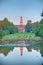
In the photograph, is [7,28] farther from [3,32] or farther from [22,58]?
[22,58]

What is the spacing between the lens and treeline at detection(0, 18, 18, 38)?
4013 mm

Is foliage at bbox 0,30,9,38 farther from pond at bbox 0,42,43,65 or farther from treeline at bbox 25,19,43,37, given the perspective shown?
treeline at bbox 25,19,43,37

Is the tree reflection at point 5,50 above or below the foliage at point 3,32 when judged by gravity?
below

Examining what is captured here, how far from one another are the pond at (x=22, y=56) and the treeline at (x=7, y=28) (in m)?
0.39

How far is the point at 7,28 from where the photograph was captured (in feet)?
13.3

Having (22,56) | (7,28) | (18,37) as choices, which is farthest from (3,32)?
(22,56)

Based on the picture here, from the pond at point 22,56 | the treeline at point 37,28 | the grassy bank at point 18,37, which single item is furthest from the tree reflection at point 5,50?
the treeline at point 37,28

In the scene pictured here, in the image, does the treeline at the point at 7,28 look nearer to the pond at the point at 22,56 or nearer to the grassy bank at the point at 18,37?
the grassy bank at the point at 18,37

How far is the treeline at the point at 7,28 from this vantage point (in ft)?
13.2

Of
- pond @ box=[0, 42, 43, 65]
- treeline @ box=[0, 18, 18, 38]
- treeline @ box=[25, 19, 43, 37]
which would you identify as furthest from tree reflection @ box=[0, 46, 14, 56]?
treeline @ box=[25, 19, 43, 37]

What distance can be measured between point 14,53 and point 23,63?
1.04ft

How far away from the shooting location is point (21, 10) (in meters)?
4.00

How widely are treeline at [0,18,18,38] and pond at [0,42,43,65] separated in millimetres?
394

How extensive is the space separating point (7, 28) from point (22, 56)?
2.53ft
